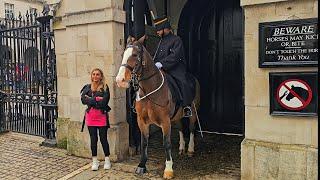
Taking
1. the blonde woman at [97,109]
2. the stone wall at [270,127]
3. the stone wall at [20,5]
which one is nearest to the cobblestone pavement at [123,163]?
the blonde woman at [97,109]

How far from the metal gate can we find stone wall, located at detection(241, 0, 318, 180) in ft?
15.7

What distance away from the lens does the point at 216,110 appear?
8.67 metres

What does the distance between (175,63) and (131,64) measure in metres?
1.25

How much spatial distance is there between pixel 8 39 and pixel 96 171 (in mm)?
5363

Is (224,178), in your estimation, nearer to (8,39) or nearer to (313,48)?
(313,48)

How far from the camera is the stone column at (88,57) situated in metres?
6.12

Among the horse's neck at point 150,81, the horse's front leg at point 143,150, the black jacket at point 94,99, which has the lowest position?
the horse's front leg at point 143,150

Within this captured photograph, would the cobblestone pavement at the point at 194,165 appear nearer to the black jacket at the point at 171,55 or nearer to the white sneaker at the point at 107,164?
the white sneaker at the point at 107,164

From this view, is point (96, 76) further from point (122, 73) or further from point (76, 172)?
point (76, 172)

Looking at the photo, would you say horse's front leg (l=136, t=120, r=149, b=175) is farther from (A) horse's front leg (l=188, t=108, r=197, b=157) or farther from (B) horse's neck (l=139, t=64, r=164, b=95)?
(A) horse's front leg (l=188, t=108, r=197, b=157)

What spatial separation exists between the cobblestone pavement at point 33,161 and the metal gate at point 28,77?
587 millimetres

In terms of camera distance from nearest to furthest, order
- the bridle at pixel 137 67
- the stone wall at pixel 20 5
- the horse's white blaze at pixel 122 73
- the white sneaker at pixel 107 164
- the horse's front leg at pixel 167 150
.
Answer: the horse's white blaze at pixel 122 73 < the bridle at pixel 137 67 < the horse's front leg at pixel 167 150 < the white sneaker at pixel 107 164 < the stone wall at pixel 20 5

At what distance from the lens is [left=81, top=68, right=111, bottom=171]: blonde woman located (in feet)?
18.5

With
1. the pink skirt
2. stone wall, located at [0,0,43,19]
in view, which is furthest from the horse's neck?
stone wall, located at [0,0,43,19]
